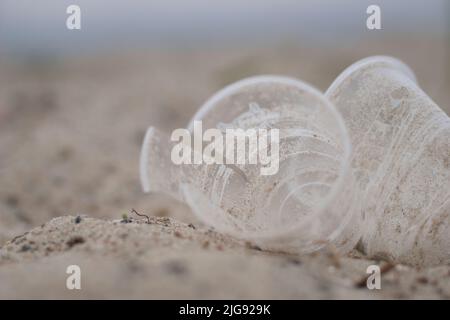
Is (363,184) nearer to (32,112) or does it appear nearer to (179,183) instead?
(179,183)

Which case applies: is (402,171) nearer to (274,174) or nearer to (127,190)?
(274,174)

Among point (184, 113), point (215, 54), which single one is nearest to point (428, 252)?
point (184, 113)

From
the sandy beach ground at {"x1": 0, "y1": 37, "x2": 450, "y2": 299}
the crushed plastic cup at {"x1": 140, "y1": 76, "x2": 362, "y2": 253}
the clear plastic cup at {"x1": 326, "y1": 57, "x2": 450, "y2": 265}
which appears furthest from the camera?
the clear plastic cup at {"x1": 326, "y1": 57, "x2": 450, "y2": 265}

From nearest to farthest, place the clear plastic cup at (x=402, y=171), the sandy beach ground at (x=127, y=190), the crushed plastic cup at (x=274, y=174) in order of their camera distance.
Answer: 1. the sandy beach ground at (x=127, y=190)
2. the crushed plastic cup at (x=274, y=174)
3. the clear plastic cup at (x=402, y=171)

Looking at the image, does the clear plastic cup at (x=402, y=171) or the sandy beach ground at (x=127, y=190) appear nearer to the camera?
the sandy beach ground at (x=127, y=190)

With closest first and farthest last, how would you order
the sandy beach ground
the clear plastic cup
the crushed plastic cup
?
1. the sandy beach ground
2. the crushed plastic cup
3. the clear plastic cup

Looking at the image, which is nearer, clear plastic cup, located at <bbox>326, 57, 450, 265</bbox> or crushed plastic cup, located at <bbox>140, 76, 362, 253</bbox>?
crushed plastic cup, located at <bbox>140, 76, 362, 253</bbox>
